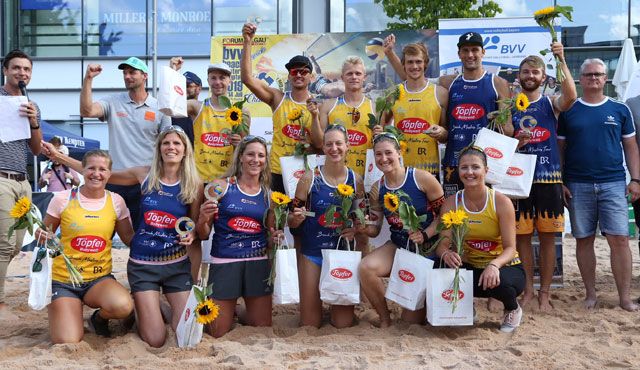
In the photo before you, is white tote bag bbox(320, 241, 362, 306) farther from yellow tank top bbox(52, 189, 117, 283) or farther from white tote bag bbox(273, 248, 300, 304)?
yellow tank top bbox(52, 189, 117, 283)

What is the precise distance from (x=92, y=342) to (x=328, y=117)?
2.42 meters

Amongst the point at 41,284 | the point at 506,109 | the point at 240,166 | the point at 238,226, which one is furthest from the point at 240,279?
the point at 506,109

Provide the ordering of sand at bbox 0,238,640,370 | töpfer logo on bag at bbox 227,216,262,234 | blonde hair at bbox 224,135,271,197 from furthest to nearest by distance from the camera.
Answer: blonde hair at bbox 224,135,271,197
töpfer logo on bag at bbox 227,216,262,234
sand at bbox 0,238,640,370

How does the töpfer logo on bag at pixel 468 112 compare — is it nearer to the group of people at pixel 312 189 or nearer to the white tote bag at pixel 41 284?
the group of people at pixel 312 189

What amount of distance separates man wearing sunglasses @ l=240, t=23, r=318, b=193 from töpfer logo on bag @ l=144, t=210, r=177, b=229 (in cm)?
105

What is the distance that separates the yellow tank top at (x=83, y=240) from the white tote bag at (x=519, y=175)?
2.90 metres

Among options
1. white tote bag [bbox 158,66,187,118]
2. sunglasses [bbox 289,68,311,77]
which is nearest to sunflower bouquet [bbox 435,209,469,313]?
sunglasses [bbox 289,68,311,77]

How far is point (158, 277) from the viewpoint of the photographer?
13.9ft

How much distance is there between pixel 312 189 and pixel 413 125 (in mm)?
1011

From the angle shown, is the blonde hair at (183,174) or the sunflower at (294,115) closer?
the blonde hair at (183,174)

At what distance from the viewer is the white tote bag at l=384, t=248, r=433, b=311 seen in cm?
405

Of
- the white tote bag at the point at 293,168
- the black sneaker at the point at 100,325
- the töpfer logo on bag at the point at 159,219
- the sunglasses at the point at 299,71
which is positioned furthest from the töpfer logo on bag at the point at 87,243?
the sunglasses at the point at 299,71

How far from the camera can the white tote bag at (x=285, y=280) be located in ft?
13.6

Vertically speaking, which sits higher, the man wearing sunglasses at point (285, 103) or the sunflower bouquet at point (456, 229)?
the man wearing sunglasses at point (285, 103)
